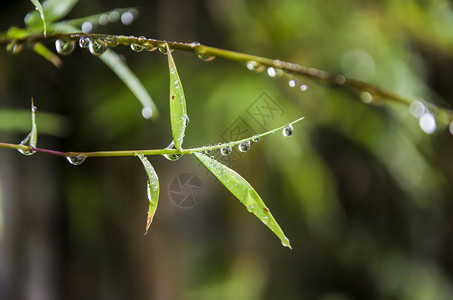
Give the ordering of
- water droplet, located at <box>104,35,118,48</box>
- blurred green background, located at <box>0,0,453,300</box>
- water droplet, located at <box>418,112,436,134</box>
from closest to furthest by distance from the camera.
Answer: water droplet, located at <box>104,35,118,48</box>
water droplet, located at <box>418,112,436,134</box>
blurred green background, located at <box>0,0,453,300</box>

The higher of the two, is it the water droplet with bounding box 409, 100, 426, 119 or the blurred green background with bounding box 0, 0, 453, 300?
the blurred green background with bounding box 0, 0, 453, 300

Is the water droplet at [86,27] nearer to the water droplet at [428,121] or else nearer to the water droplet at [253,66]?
the water droplet at [253,66]

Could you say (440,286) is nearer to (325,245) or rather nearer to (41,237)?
(325,245)

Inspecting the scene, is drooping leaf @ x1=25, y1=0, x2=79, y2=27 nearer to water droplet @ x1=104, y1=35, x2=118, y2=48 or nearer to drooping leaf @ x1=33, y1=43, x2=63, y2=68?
drooping leaf @ x1=33, y1=43, x2=63, y2=68

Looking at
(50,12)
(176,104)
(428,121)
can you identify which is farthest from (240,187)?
(428,121)

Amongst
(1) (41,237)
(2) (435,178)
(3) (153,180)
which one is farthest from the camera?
(2) (435,178)

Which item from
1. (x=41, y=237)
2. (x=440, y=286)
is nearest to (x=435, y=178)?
(x=440, y=286)

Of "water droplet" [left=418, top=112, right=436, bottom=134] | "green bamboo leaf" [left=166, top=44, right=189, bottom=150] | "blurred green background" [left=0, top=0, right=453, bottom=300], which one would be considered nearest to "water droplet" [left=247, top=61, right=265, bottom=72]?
"green bamboo leaf" [left=166, top=44, right=189, bottom=150]

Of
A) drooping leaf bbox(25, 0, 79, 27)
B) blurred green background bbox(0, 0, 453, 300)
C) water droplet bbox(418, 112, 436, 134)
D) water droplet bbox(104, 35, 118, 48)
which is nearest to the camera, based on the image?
water droplet bbox(104, 35, 118, 48)

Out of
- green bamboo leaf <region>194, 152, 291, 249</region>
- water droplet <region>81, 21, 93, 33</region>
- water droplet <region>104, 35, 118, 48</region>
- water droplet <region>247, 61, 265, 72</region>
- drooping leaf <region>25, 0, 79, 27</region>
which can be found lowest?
green bamboo leaf <region>194, 152, 291, 249</region>
